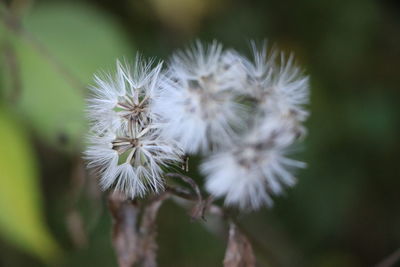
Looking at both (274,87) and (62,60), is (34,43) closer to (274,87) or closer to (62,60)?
(62,60)

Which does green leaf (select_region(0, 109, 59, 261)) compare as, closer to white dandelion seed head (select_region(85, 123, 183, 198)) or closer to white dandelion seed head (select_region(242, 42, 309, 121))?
white dandelion seed head (select_region(85, 123, 183, 198))

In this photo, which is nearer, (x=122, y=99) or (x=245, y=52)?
(x=122, y=99)

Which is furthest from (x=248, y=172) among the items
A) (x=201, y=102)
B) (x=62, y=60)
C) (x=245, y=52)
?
(x=245, y=52)

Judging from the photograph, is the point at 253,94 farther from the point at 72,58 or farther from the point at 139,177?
the point at 72,58

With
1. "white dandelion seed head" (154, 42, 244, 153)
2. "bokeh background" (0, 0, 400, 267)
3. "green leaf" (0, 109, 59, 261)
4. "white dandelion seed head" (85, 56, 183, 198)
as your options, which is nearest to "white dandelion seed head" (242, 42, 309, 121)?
"white dandelion seed head" (154, 42, 244, 153)

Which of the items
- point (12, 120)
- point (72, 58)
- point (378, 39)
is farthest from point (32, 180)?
point (378, 39)

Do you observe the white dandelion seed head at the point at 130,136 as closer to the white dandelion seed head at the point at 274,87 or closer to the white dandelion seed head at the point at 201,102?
the white dandelion seed head at the point at 201,102
